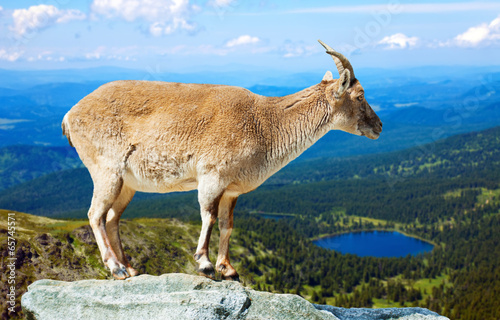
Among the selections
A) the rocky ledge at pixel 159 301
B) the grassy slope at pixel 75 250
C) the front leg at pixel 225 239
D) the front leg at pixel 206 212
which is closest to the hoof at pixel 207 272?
the front leg at pixel 206 212

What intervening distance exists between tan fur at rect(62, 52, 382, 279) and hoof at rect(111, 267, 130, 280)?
26 mm

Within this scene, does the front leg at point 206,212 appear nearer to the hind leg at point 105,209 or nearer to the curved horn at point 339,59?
the hind leg at point 105,209

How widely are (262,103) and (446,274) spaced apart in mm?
178670

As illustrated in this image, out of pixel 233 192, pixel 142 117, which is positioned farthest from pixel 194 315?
pixel 142 117

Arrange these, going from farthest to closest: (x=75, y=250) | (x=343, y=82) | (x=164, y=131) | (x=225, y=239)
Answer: (x=75, y=250), (x=225, y=239), (x=343, y=82), (x=164, y=131)

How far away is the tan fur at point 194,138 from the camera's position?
1142 cm

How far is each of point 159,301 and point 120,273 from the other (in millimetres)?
1484

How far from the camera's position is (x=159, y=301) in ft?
34.9

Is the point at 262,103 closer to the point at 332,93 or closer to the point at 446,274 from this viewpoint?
the point at 332,93

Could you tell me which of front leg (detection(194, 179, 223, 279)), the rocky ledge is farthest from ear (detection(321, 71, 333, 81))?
the rocky ledge

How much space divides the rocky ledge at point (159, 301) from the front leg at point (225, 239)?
72 cm

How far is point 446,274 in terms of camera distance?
169 metres

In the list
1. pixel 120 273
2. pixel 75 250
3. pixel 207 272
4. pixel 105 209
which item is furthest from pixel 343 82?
pixel 75 250

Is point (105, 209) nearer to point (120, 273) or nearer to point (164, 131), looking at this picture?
point (120, 273)
